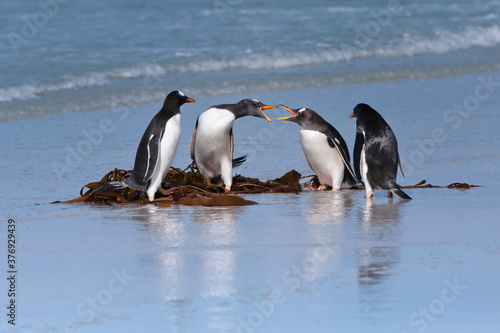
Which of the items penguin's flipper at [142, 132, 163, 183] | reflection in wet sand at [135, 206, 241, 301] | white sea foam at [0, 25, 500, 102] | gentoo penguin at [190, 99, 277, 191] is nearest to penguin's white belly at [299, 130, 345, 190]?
gentoo penguin at [190, 99, 277, 191]

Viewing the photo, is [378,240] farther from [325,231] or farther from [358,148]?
[358,148]

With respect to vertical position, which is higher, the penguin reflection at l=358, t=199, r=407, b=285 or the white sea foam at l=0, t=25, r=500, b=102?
the white sea foam at l=0, t=25, r=500, b=102

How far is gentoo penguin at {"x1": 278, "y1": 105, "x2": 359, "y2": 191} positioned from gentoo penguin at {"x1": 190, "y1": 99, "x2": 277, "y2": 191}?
264 millimetres

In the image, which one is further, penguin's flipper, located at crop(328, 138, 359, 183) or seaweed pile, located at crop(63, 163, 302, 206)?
penguin's flipper, located at crop(328, 138, 359, 183)

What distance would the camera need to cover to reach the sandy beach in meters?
3.03

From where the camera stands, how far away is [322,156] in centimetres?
567

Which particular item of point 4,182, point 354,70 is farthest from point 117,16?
point 4,182

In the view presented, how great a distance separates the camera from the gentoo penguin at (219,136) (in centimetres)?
560

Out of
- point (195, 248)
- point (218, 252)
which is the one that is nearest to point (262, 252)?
point (218, 252)

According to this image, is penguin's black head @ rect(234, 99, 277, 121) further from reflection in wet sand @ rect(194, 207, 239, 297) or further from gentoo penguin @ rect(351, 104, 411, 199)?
reflection in wet sand @ rect(194, 207, 239, 297)

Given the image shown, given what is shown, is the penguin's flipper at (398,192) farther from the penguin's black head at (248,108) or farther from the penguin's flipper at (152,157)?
the penguin's flipper at (152,157)

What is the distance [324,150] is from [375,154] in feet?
1.55

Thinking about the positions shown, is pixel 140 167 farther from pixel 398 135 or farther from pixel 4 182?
pixel 398 135

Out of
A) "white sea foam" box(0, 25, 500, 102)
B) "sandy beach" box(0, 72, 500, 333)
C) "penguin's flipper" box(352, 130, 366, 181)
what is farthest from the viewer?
"white sea foam" box(0, 25, 500, 102)
